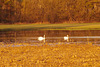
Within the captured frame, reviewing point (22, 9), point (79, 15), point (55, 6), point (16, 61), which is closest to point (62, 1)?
point (55, 6)

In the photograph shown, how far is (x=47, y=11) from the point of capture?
60.0 metres

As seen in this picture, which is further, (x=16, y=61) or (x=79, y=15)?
(x=79, y=15)

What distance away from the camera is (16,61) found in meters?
8.10

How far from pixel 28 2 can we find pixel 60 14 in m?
9.24

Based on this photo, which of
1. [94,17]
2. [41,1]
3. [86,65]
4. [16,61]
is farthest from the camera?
[41,1]

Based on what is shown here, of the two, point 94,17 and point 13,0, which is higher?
point 13,0

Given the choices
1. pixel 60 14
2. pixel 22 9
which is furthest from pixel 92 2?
pixel 22 9

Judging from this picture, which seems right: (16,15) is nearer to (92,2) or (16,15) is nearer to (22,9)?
(22,9)

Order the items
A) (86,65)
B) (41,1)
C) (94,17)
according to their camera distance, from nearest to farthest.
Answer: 1. (86,65)
2. (94,17)
3. (41,1)

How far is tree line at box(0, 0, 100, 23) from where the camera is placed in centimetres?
Result: 5781

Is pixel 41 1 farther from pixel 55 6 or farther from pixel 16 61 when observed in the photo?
pixel 16 61

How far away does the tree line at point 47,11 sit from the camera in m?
57.8

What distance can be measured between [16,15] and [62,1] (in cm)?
1205

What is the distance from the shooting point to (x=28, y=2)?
62.1 m
